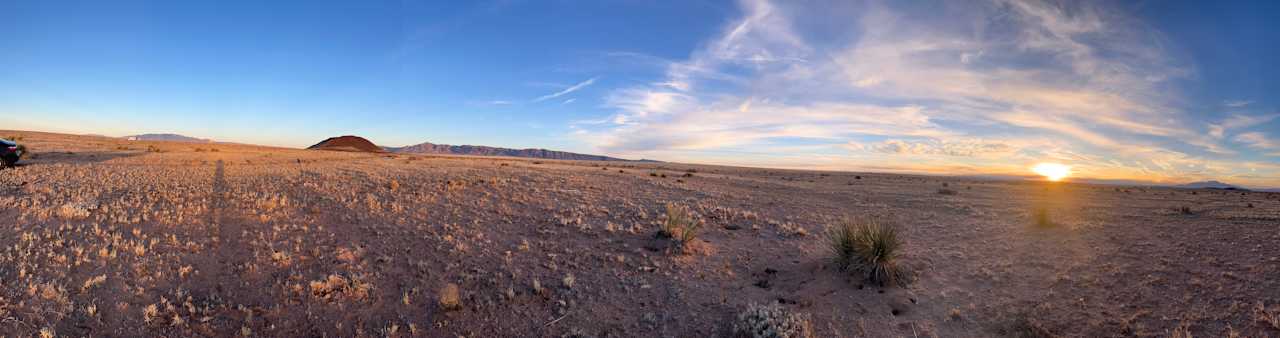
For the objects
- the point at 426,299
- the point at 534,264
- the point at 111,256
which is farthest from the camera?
the point at 534,264

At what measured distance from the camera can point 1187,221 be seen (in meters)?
14.6

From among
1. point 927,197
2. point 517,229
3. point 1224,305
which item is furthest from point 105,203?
point 927,197

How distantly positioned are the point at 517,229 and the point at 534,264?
2709 mm

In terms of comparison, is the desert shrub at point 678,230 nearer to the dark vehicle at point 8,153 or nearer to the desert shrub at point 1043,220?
the desert shrub at point 1043,220

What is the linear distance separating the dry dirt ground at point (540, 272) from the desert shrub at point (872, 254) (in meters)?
0.24

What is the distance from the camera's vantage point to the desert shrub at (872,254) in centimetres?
847

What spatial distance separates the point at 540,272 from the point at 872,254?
591cm

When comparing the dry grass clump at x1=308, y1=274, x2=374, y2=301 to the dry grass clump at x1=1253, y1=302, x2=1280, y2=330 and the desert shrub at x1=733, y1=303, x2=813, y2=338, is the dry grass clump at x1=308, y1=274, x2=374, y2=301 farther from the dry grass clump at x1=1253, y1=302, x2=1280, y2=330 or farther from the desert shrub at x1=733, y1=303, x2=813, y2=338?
the dry grass clump at x1=1253, y1=302, x2=1280, y2=330

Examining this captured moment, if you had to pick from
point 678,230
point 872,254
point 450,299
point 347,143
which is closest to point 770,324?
point 872,254

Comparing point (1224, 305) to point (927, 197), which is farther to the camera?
point (927, 197)

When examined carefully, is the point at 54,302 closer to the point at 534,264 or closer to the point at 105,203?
the point at 534,264

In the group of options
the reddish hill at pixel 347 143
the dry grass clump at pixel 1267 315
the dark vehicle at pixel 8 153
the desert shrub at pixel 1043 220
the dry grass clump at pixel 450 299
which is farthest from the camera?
the reddish hill at pixel 347 143

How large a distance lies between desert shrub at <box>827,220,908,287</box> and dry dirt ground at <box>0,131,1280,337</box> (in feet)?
0.80

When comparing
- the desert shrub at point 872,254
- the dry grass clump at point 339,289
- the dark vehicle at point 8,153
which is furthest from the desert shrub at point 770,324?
the dark vehicle at point 8,153
